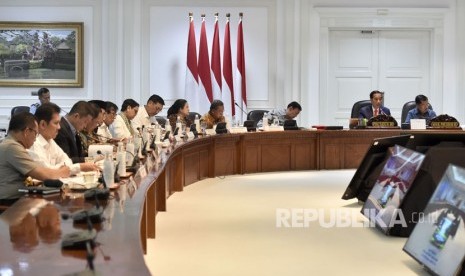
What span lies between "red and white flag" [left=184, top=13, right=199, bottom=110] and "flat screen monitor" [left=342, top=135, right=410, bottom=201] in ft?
15.6

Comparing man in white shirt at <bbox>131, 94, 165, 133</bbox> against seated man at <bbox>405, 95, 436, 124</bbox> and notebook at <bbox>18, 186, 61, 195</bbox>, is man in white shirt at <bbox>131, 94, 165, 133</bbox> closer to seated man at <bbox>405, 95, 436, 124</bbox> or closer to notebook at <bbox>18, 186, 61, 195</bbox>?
seated man at <bbox>405, 95, 436, 124</bbox>

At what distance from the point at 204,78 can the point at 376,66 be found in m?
3.03

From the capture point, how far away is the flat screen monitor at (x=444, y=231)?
3396 millimetres

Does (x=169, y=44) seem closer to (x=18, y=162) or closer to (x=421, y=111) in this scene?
(x=421, y=111)

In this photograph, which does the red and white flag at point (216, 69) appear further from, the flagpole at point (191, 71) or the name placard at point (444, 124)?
the name placard at point (444, 124)

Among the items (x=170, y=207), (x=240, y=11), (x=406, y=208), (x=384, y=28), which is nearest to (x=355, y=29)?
(x=384, y=28)

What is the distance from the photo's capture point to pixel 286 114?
9.34 m

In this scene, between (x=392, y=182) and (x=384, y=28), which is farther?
(x=384, y=28)

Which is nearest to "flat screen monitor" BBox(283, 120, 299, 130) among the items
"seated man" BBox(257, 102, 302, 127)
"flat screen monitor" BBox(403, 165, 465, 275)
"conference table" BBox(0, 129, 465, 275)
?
"seated man" BBox(257, 102, 302, 127)

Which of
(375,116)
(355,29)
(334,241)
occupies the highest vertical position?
(355,29)

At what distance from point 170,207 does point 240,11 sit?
18.0ft

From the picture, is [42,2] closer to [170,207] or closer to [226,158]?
[226,158]

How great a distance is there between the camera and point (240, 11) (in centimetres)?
1073

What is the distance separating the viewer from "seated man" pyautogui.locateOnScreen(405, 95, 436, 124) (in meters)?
9.05
